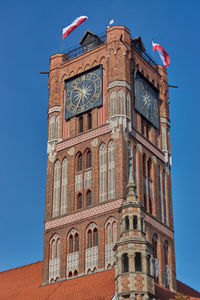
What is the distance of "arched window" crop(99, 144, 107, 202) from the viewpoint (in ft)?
132

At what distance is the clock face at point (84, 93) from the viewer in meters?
44.3

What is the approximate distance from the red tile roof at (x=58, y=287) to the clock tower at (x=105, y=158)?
0.88 metres

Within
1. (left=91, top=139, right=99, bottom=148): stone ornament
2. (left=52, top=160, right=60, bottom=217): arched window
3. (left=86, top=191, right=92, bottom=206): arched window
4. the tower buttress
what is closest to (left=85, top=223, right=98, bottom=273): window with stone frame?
(left=86, top=191, right=92, bottom=206): arched window

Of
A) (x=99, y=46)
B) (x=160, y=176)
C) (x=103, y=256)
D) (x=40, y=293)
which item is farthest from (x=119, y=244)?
(x=99, y=46)

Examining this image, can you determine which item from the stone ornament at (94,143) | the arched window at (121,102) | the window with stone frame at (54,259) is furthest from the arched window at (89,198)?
the arched window at (121,102)

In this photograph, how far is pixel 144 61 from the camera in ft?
154

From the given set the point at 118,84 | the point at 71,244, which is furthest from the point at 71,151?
the point at 71,244

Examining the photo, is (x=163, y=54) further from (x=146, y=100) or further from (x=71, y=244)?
(x=71, y=244)

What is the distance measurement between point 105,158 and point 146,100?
630 cm

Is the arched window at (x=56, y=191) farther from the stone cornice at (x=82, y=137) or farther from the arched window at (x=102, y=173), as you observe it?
the arched window at (x=102, y=173)

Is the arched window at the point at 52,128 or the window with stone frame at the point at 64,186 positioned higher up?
the arched window at the point at 52,128

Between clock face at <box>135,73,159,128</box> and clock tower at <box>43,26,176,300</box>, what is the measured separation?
0.08m

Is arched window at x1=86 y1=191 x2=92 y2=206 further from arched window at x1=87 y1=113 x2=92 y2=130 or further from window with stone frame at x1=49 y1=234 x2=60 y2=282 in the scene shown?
arched window at x1=87 y1=113 x2=92 y2=130

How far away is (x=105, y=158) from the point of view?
41562 millimetres
